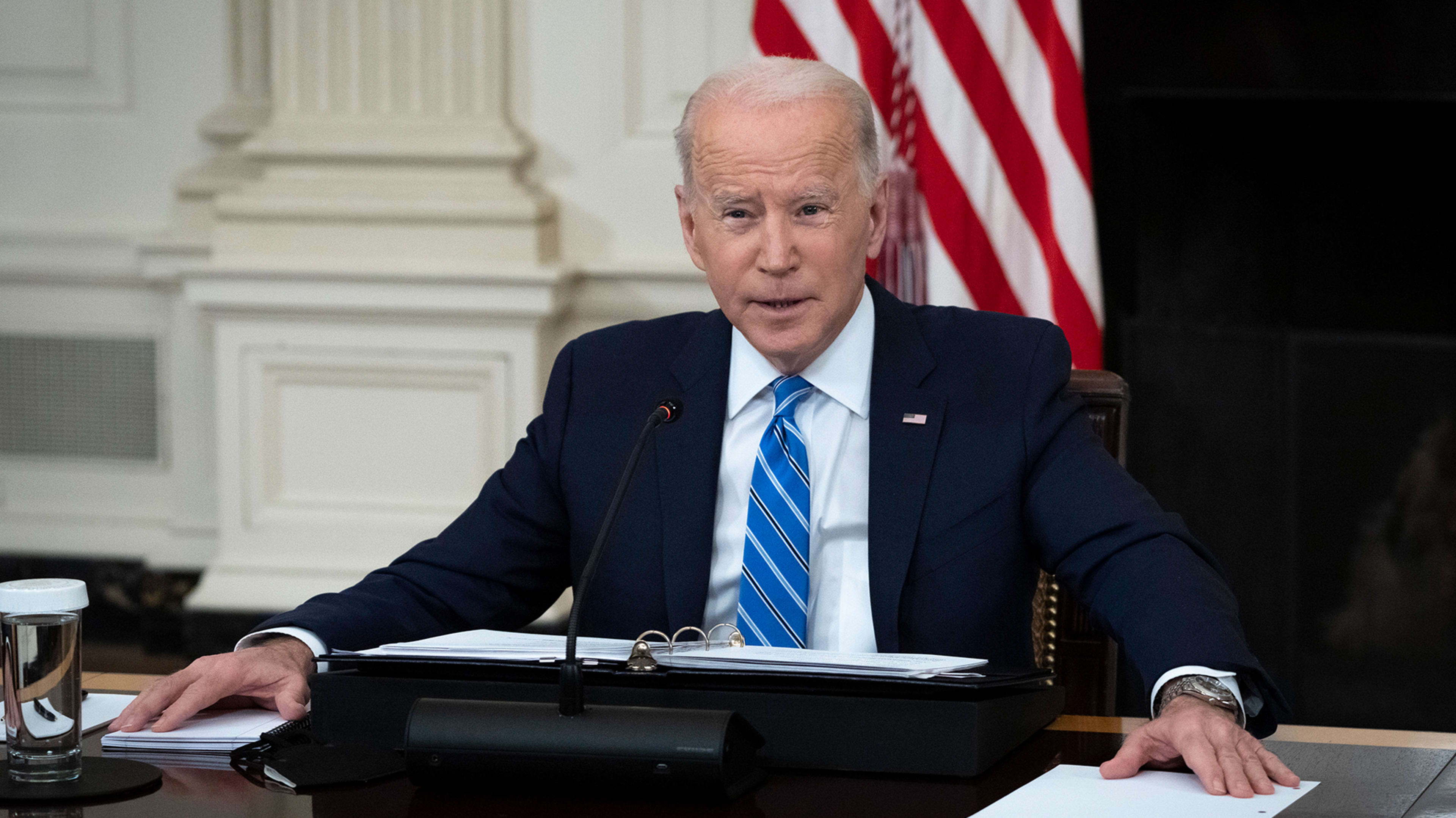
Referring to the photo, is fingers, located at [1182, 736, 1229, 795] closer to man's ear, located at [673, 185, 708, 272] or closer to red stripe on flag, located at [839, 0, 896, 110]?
man's ear, located at [673, 185, 708, 272]

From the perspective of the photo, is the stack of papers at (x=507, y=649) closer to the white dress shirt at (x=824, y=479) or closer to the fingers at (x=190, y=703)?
the fingers at (x=190, y=703)

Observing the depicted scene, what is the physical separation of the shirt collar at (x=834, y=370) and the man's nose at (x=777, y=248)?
0.11 m

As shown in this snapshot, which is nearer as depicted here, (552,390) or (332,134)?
(552,390)

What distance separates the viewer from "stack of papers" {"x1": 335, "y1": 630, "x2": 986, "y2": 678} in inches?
46.4

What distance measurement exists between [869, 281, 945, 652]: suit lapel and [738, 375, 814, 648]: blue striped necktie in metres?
0.07

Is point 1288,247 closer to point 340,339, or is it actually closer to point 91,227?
point 340,339

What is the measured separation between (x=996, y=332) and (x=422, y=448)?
2.37 m

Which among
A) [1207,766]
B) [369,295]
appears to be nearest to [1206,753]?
[1207,766]

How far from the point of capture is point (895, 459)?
5.37ft

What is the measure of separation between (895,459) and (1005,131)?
58.6 inches

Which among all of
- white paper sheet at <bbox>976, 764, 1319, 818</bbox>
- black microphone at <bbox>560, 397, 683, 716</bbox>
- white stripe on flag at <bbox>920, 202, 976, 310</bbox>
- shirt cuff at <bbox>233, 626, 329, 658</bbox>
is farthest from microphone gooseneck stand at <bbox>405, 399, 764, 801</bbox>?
white stripe on flag at <bbox>920, 202, 976, 310</bbox>

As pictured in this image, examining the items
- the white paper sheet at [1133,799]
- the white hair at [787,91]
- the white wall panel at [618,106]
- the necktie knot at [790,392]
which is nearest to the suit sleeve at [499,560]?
the necktie knot at [790,392]

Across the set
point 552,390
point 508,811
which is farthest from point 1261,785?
point 552,390

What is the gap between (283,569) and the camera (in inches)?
153
